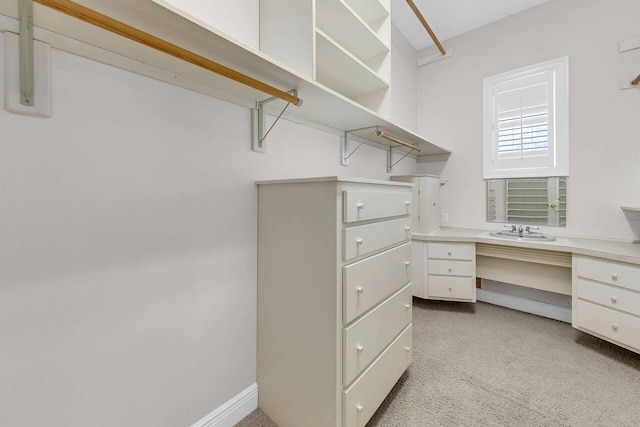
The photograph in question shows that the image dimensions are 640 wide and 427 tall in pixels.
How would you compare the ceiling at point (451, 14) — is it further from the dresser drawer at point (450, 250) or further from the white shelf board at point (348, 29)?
the dresser drawer at point (450, 250)

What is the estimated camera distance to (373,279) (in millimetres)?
1263

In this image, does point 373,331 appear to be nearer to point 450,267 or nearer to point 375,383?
point 375,383

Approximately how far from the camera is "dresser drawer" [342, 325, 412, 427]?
1.11 metres

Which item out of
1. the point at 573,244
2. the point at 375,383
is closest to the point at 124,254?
the point at 375,383

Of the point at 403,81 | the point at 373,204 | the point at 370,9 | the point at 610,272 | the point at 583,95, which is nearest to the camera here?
the point at 373,204

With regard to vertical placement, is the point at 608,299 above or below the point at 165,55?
below

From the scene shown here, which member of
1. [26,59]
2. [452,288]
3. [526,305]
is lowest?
[526,305]

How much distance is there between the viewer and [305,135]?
1670 millimetres

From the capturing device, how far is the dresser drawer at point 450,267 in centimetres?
242

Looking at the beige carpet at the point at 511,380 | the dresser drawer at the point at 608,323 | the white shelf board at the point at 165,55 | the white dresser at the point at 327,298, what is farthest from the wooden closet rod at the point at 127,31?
the dresser drawer at the point at 608,323

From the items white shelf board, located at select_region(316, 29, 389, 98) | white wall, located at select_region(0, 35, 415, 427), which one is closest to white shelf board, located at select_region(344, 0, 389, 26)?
white shelf board, located at select_region(316, 29, 389, 98)

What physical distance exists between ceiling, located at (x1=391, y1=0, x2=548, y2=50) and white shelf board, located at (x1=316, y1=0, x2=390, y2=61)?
3.25 feet

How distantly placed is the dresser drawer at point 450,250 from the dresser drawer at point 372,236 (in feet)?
3.54

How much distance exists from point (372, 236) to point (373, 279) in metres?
0.21
